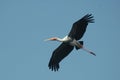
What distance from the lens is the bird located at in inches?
1027

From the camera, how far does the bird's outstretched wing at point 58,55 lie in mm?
27125

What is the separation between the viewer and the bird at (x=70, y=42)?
26073 millimetres

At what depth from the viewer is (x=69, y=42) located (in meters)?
26.7

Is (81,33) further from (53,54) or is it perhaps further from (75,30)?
(53,54)

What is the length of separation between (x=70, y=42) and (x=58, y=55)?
1116 mm

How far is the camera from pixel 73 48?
2703 centimetres

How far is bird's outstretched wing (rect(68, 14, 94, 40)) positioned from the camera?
85.4 feet

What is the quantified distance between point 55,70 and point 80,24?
108 inches

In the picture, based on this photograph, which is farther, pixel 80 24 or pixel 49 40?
pixel 49 40

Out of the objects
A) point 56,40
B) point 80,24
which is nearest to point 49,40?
point 56,40

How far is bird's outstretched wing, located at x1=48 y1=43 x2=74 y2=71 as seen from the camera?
89.0 ft

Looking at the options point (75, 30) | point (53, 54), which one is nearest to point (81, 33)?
point (75, 30)

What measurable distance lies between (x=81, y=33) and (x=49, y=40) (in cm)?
217

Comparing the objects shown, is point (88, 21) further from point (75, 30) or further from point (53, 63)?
point (53, 63)
